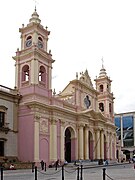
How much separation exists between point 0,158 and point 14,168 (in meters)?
2.60

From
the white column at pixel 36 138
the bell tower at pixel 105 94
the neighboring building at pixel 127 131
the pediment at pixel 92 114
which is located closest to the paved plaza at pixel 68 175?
the white column at pixel 36 138

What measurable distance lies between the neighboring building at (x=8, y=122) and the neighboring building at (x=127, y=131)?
50382mm

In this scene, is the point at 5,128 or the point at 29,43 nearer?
the point at 5,128

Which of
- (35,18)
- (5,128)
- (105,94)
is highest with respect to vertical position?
(35,18)

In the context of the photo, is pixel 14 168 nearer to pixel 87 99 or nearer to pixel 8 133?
pixel 8 133

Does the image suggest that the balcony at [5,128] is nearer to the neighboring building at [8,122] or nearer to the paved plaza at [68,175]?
the neighboring building at [8,122]

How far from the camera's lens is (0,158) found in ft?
117

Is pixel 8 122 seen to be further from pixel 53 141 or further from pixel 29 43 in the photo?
pixel 29 43

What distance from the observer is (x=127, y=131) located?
283 ft

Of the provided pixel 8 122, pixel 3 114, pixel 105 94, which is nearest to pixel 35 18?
pixel 3 114

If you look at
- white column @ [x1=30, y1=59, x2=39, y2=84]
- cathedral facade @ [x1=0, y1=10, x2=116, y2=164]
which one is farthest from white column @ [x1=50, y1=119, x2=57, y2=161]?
white column @ [x1=30, y1=59, x2=39, y2=84]

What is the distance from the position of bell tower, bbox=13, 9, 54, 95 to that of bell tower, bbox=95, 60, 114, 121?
21725 millimetres

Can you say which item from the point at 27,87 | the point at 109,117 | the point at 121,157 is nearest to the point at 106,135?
the point at 109,117

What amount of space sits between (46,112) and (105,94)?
79.8 ft
